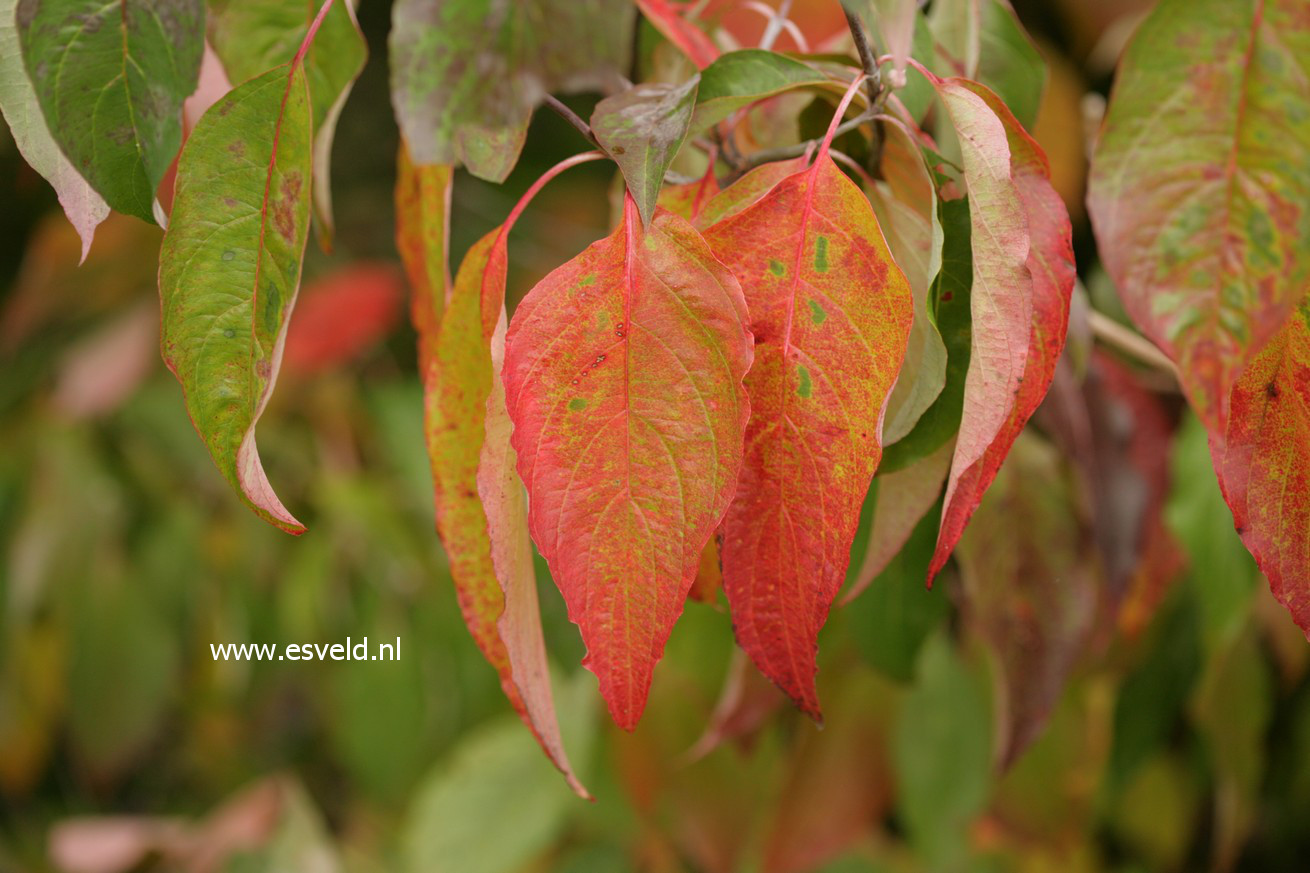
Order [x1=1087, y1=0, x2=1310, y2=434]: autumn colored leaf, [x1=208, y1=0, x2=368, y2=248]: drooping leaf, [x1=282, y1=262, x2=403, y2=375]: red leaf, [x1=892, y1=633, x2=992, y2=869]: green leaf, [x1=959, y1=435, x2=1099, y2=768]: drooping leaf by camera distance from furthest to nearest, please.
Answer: [x1=282, y1=262, x2=403, y2=375]: red leaf
[x1=892, y1=633, x2=992, y2=869]: green leaf
[x1=959, y1=435, x2=1099, y2=768]: drooping leaf
[x1=208, y1=0, x2=368, y2=248]: drooping leaf
[x1=1087, y1=0, x2=1310, y2=434]: autumn colored leaf

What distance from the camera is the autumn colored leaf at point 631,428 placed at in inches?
8.8

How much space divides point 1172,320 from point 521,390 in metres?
0.13

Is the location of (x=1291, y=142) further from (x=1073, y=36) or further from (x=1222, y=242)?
(x=1073, y=36)

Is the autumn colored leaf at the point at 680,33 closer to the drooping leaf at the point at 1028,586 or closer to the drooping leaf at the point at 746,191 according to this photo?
the drooping leaf at the point at 746,191

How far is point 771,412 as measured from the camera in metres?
0.23

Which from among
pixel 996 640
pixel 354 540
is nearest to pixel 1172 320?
pixel 996 640

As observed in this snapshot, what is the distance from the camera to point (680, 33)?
323mm

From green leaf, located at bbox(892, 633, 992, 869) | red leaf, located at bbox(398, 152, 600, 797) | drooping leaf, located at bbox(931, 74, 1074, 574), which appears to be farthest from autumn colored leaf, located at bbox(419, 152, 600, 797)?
green leaf, located at bbox(892, 633, 992, 869)

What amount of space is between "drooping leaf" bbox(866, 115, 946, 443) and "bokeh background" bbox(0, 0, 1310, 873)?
138mm

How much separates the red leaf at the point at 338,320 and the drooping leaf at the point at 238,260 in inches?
31.3

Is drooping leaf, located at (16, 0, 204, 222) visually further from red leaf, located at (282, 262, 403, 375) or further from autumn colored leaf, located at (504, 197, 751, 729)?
red leaf, located at (282, 262, 403, 375)

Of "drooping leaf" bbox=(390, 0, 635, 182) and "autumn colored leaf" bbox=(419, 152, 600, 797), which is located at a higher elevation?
"drooping leaf" bbox=(390, 0, 635, 182)

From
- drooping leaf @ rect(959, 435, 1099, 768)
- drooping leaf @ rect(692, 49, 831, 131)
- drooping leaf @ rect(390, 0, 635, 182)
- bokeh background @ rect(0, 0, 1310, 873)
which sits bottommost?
bokeh background @ rect(0, 0, 1310, 873)

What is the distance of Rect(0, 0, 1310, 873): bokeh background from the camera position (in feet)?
1.53
